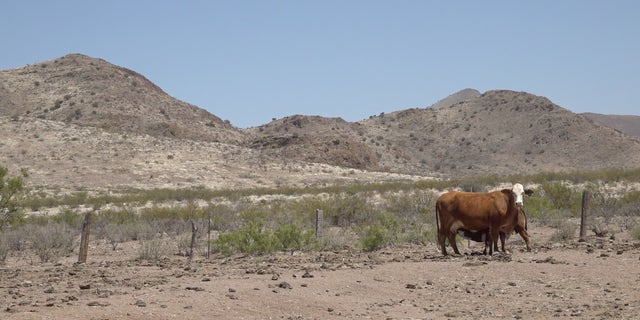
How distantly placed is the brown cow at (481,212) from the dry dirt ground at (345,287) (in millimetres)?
672

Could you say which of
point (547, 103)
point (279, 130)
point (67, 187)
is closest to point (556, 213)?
point (67, 187)

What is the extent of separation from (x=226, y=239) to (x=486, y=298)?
330 inches

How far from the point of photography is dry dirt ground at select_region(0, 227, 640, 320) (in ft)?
37.0

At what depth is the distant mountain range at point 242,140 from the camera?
5475cm

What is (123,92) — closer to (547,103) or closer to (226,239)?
(547,103)

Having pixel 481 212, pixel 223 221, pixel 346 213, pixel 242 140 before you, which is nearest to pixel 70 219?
pixel 223 221

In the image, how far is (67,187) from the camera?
47531 millimetres

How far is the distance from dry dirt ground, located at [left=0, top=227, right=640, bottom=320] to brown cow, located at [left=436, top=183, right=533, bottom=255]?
26.5 inches

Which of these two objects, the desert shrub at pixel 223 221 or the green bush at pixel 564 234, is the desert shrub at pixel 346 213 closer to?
the desert shrub at pixel 223 221

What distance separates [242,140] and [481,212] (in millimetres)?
79070

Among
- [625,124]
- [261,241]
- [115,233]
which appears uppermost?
[625,124]

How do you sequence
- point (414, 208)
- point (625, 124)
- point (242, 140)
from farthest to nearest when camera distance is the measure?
point (625, 124), point (242, 140), point (414, 208)

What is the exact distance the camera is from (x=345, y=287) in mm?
13398

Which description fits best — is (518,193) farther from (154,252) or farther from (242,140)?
(242,140)
